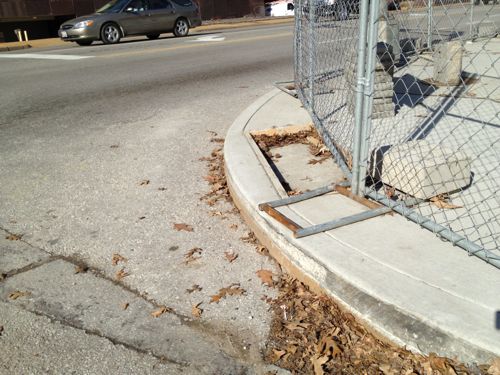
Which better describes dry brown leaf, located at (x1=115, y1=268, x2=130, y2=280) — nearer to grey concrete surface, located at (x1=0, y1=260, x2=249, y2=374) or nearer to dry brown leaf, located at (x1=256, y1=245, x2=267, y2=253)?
grey concrete surface, located at (x1=0, y1=260, x2=249, y2=374)

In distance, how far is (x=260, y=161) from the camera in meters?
4.61

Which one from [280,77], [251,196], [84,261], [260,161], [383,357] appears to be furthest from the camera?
[280,77]

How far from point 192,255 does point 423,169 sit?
1.86 meters

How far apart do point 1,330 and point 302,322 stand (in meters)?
1.73

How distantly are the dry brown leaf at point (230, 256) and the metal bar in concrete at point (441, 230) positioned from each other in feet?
3.67

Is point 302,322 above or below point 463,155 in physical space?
below

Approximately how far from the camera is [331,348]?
97.7 inches

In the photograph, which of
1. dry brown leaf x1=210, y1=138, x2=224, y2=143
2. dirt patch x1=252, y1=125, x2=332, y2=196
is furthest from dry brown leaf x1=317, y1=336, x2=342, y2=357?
dry brown leaf x1=210, y1=138, x2=224, y2=143

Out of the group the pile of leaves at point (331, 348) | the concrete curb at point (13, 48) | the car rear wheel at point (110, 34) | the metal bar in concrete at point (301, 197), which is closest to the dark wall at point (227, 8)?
the concrete curb at point (13, 48)

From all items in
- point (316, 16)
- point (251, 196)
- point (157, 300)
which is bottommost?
point (157, 300)

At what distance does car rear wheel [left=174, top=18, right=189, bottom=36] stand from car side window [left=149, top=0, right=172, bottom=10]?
816 mm

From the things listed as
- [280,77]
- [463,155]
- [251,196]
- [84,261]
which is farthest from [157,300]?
[280,77]

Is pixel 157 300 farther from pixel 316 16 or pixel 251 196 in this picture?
pixel 316 16

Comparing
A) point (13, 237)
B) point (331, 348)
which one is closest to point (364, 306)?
point (331, 348)
